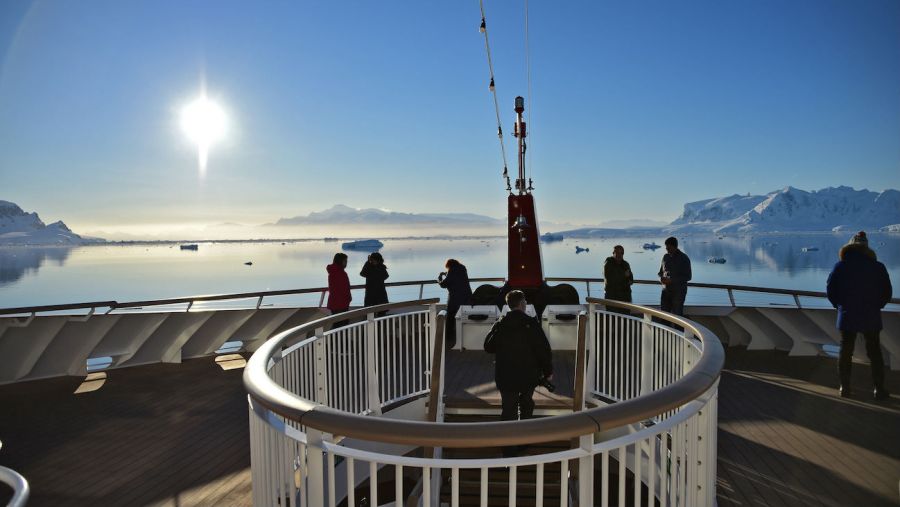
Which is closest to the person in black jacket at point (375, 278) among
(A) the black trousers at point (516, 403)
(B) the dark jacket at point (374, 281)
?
(B) the dark jacket at point (374, 281)

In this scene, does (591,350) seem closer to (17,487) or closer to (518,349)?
(518,349)

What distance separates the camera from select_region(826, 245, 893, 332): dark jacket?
5074mm

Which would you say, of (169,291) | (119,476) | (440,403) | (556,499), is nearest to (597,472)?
(556,499)

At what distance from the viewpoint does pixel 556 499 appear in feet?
15.2

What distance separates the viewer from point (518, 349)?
3865 mm

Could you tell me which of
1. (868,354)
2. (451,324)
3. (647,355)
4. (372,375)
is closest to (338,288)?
(451,324)

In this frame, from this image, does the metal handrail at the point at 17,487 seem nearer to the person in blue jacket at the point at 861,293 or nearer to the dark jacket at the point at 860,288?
the person in blue jacket at the point at 861,293

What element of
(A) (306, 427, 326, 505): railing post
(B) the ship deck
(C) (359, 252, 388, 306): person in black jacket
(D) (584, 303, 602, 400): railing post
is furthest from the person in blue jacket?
(C) (359, 252, 388, 306): person in black jacket

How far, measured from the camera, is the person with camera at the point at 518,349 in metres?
3.82

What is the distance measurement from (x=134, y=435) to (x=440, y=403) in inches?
123

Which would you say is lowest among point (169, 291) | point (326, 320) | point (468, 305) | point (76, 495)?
point (169, 291)

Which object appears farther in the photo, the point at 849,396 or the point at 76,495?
the point at 849,396

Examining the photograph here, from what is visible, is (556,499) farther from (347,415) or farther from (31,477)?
(31,477)

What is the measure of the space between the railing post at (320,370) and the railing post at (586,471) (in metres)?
2.49
